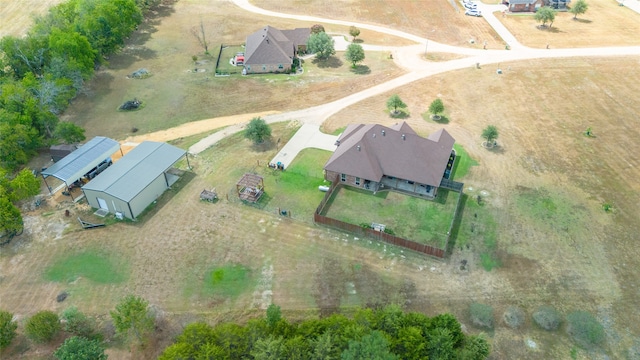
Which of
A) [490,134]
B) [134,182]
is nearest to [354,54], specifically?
[490,134]

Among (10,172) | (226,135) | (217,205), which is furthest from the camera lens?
(226,135)

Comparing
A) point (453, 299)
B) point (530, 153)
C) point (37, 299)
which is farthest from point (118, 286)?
point (530, 153)

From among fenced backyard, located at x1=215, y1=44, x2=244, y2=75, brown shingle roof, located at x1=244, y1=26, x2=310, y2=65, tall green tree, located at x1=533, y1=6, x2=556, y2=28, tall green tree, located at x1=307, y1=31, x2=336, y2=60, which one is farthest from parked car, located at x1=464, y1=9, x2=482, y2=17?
fenced backyard, located at x1=215, y1=44, x2=244, y2=75

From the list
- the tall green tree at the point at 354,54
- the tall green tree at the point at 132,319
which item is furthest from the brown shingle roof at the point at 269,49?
the tall green tree at the point at 132,319

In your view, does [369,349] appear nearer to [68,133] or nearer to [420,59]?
[68,133]

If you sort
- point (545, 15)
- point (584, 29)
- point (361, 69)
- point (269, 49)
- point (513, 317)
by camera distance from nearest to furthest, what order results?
point (513, 317) → point (269, 49) → point (361, 69) → point (545, 15) → point (584, 29)

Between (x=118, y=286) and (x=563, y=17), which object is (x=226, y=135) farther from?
(x=563, y=17)
